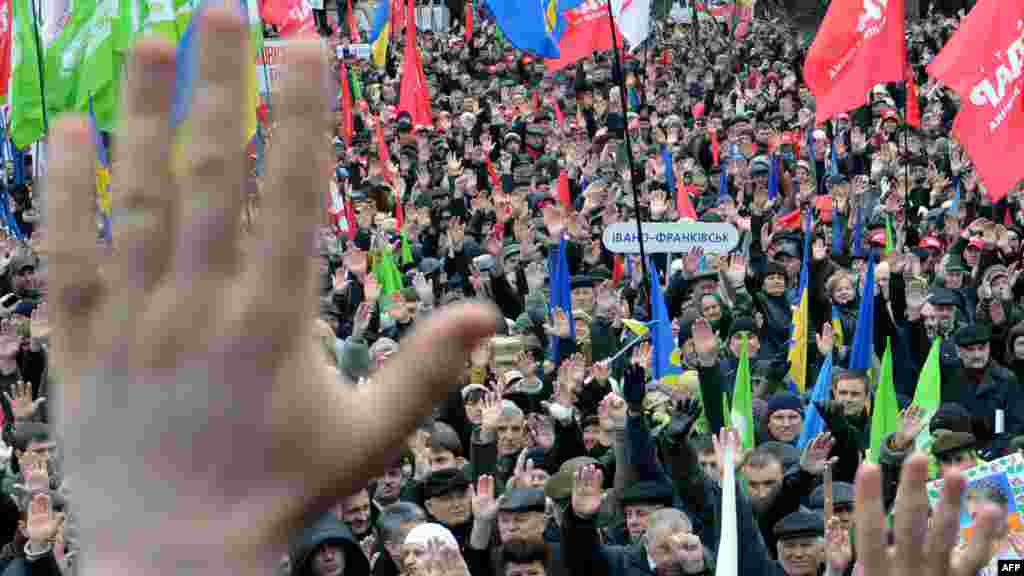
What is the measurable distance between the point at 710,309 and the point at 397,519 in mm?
4545

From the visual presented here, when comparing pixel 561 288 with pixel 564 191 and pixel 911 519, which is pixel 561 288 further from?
pixel 911 519

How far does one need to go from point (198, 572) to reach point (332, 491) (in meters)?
0.12

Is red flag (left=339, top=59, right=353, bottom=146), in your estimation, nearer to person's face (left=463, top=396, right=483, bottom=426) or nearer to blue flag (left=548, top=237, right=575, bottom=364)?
blue flag (left=548, top=237, right=575, bottom=364)

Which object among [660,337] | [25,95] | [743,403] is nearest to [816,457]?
[743,403]

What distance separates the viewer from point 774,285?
1037 centimetres

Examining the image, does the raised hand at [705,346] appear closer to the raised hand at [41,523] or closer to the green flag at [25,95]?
the raised hand at [41,523]

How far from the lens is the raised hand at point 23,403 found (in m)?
8.10

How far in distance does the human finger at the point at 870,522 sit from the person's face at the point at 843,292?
8.27 m

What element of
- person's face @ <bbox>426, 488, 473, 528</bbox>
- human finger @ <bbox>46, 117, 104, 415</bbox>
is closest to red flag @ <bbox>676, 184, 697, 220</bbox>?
person's face @ <bbox>426, 488, 473, 528</bbox>

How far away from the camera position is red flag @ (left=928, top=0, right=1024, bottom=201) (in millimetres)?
8984

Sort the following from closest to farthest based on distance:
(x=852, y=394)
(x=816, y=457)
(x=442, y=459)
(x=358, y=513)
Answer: (x=358, y=513) → (x=816, y=457) → (x=442, y=459) → (x=852, y=394)

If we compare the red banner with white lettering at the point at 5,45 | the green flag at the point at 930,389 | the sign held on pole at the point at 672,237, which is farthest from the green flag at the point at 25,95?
the green flag at the point at 930,389

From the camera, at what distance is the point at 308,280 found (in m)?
1.34

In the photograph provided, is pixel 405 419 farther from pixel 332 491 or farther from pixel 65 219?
pixel 65 219
